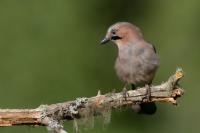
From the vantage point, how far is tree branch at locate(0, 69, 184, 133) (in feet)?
28.9

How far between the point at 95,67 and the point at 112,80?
0.57 m

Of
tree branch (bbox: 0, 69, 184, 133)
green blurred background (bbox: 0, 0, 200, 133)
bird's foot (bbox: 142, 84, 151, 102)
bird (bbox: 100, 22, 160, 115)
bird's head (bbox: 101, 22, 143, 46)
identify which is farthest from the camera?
green blurred background (bbox: 0, 0, 200, 133)

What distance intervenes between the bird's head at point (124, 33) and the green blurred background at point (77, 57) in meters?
7.05

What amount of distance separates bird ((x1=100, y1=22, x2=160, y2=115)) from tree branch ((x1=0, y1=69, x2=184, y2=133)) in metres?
0.72

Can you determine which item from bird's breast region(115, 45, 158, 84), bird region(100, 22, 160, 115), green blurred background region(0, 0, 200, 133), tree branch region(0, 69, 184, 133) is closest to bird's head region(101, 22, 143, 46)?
bird region(100, 22, 160, 115)

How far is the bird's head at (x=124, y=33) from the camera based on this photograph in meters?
9.95

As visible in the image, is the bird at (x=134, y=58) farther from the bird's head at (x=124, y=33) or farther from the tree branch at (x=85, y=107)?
the tree branch at (x=85, y=107)

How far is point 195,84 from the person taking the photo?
18906mm

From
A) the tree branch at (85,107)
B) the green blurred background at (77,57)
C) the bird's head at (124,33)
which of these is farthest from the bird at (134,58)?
the green blurred background at (77,57)

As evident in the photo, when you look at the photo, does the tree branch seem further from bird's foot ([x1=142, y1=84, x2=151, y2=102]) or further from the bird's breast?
the bird's breast

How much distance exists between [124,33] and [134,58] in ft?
0.89

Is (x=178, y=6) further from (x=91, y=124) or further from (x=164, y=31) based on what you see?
(x=91, y=124)

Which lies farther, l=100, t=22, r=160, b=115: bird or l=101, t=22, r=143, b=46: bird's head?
l=101, t=22, r=143, b=46: bird's head

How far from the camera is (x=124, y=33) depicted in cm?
1000
